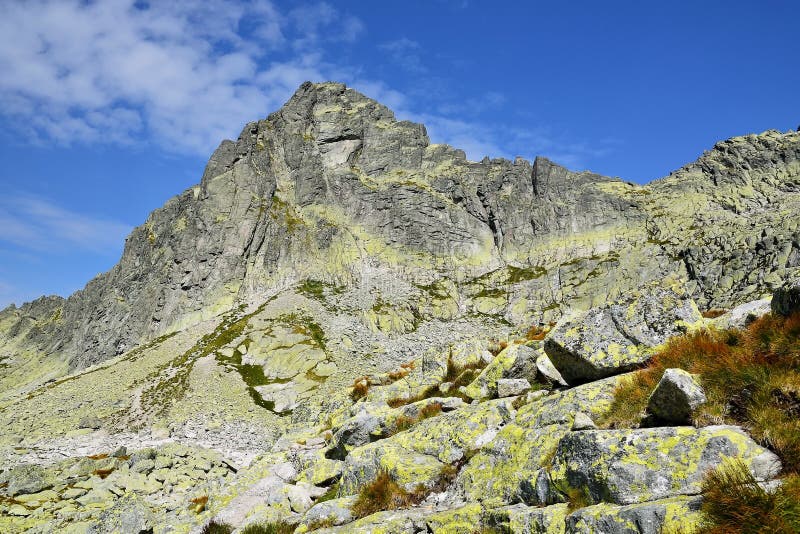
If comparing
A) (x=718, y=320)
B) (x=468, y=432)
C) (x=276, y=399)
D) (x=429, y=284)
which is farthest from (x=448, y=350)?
(x=429, y=284)

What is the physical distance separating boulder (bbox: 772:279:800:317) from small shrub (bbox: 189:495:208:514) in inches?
618

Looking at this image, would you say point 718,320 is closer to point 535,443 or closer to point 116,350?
point 535,443

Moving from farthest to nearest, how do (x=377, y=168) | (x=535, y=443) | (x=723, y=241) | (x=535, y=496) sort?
(x=377, y=168)
(x=723, y=241)
(x=535, y=443)
(x=535, y=496)

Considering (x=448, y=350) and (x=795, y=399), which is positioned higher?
(x=448, y=350)

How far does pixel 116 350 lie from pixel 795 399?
486ft

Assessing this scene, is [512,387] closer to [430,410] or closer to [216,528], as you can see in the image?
[430,410]

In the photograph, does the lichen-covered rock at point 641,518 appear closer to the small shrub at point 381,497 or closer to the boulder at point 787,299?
the small shrub at point 381,497

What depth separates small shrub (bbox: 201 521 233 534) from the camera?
11375 millimetres

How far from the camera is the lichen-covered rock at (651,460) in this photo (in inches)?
219

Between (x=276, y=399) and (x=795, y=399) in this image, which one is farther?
(x=276, y=399)

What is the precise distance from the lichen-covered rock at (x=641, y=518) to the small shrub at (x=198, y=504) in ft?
39.4

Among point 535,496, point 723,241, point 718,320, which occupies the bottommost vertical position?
point 535,496

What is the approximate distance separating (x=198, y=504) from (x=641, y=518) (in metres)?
13.8

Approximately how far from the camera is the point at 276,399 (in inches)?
2886
